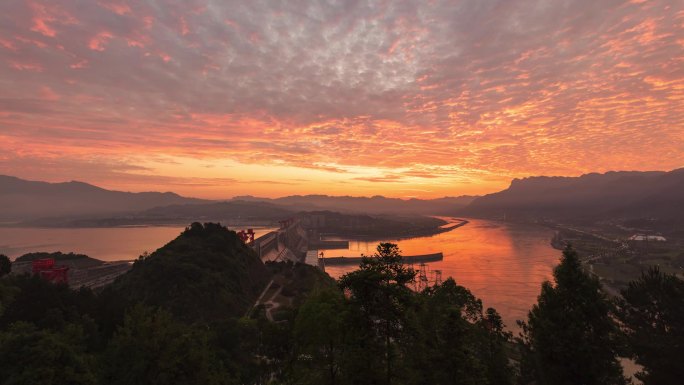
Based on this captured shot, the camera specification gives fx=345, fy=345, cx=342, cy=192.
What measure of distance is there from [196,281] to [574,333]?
182 feet

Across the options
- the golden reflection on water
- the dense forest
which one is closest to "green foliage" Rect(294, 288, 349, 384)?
the dense forest

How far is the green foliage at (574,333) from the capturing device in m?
18.3

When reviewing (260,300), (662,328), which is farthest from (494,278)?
(662,328)

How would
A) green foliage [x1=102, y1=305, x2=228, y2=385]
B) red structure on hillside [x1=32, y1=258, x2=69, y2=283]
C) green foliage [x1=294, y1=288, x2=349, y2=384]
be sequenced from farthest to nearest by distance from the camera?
red structure on hillside [x1=32, y1=258, x2=69, y2=283]
green foliage [x1=102, y1=305, x2=228, y2=385]
green foliage [x1=294, y1=288, x2=349, y2=384]

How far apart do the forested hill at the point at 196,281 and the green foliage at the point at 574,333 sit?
47089 millimetres

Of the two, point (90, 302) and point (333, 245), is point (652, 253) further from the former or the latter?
point (90, 302)

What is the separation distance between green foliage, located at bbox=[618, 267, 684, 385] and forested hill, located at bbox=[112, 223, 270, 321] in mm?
50407

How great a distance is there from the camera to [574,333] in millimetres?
18312

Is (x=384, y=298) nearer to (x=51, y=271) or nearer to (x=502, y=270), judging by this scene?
(x=51, y=271)

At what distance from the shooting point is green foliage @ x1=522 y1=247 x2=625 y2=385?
1830 cm

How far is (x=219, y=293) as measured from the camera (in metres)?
58.3

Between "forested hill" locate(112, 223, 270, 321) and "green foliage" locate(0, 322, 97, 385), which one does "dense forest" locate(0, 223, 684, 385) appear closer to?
"green foliage" locate(0, 322, 97, 385)

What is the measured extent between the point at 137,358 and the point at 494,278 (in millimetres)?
100242

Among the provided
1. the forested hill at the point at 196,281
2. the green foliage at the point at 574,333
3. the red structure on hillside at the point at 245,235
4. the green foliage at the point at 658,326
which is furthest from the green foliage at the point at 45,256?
the green foliage at the point at 658,326
